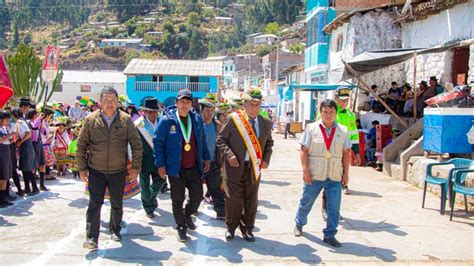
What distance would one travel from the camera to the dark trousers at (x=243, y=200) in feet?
18.7

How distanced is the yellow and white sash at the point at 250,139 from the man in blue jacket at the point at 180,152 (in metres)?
0.60

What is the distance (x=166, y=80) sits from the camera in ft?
143

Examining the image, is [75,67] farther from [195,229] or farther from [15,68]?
[195,229]

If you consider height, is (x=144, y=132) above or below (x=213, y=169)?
above

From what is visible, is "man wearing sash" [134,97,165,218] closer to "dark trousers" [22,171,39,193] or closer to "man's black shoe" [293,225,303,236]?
"man's black shoe" [293,225,303,236]

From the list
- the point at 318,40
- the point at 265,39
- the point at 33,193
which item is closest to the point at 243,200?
the point at 33,193

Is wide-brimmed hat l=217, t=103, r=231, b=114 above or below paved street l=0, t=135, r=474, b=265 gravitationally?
above

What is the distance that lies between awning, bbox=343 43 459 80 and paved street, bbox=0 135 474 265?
379 centimetres

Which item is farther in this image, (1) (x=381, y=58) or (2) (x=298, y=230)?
(1) (x=381, y=58)

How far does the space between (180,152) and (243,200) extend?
956 millimetres

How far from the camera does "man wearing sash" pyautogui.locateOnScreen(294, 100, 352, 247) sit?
5.64 m

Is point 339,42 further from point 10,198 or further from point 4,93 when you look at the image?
point 4,93

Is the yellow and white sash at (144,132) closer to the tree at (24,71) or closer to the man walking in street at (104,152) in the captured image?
the man walking in street at (104,152)

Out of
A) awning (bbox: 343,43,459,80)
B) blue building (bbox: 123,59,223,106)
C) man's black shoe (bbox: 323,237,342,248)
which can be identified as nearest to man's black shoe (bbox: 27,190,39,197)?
man's black shoe (bbox: 323,237,342,248)
